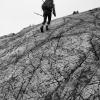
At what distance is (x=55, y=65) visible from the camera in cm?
1412

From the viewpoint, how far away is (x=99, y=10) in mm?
24297

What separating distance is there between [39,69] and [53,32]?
5060 mm

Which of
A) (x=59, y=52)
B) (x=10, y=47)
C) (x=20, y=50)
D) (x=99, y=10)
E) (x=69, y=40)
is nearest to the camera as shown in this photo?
(x=59, y=52)

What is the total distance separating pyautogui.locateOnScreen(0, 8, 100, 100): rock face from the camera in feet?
39.8

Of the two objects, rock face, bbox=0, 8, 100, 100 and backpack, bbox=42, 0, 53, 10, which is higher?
backpack, bbox=42, 0, 53, 10

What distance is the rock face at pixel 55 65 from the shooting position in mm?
12141

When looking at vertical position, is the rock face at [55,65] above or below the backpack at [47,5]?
below

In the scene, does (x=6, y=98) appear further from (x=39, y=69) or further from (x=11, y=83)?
(x=39, y=69)

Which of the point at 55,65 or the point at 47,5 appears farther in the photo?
the point at 47,5

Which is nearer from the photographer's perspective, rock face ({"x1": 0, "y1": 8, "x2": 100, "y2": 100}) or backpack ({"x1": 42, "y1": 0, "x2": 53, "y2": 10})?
rock face ({"x1": 0, "y1": 8, "x2": 100, "y2": 100})

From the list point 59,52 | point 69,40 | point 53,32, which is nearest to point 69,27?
point 53,32

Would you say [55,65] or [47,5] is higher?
[47,5]

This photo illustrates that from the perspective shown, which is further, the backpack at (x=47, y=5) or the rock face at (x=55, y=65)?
the backpack at (x=47, y=5)

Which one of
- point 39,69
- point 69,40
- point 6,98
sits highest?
→ point 69,40
